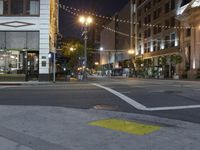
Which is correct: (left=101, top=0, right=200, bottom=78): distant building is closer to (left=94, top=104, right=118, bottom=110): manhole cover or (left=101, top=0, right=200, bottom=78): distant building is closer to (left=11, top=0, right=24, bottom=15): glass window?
(left=11, top=0, right=24, bottom=15): glass window

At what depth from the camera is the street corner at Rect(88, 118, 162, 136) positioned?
8797 mm

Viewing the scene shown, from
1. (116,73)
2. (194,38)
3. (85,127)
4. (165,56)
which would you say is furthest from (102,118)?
(116,73)

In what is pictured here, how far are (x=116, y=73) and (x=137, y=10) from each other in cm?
2532

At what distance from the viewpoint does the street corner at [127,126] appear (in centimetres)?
880

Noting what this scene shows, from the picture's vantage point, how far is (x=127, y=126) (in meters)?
9.47

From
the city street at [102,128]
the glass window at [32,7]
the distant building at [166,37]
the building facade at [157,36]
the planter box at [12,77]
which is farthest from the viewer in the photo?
the building facade at [157,36]

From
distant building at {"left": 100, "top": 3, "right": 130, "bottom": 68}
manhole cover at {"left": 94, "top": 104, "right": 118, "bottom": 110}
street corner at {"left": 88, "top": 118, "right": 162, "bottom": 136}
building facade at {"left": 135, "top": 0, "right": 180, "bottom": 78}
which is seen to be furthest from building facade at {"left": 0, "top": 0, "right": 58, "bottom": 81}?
distant building at {"left": 100, "top": 3, "right": 130, "bottom": 68}

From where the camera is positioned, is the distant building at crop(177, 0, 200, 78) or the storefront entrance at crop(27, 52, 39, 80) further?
the distant building at crop(177, 0, 200, 78)

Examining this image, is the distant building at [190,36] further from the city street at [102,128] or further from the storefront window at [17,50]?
the city street at [102,128]

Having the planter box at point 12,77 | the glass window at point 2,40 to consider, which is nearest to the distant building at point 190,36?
the planter box at point 12,77

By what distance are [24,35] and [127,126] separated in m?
30.1

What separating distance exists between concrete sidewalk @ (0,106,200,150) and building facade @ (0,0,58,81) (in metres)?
26.8

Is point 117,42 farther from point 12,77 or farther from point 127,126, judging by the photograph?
point 127,126

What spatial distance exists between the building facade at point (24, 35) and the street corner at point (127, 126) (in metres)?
28.1
